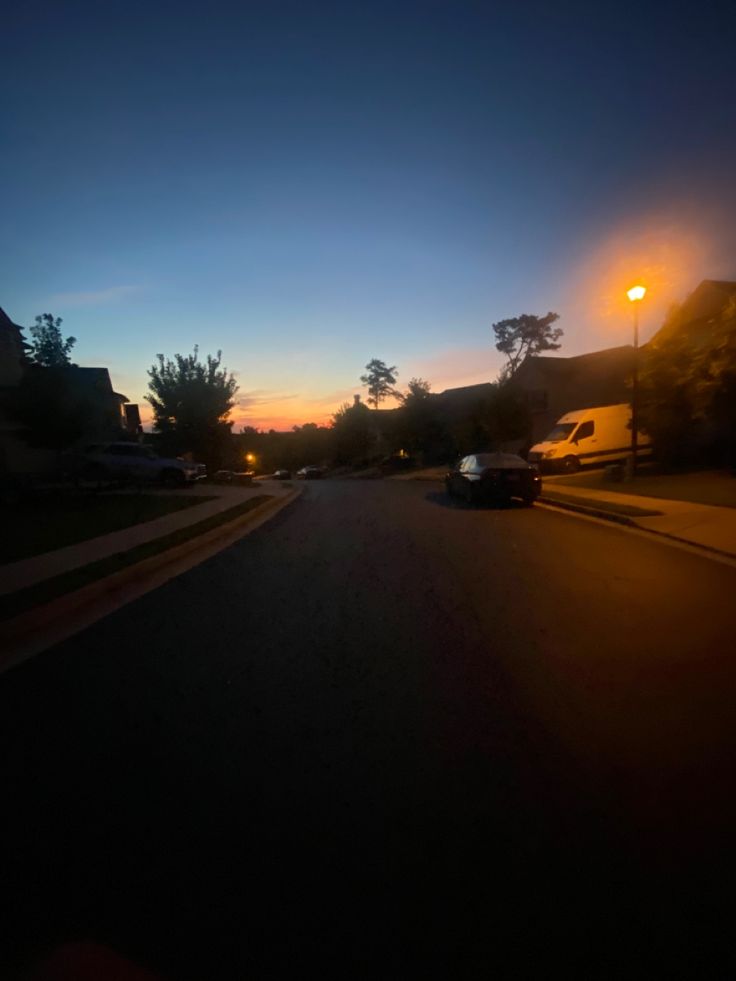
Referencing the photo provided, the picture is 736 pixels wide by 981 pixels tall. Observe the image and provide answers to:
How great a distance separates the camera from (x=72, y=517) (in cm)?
1503

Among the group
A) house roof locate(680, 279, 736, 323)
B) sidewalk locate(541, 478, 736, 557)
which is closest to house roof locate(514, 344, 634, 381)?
house roof locate(680, 279, 736, 323)

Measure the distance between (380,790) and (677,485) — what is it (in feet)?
58.3

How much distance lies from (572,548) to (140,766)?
8320 millimetres

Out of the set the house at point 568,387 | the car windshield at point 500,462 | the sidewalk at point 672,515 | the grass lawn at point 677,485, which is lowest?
the grass lawn at point 677,485

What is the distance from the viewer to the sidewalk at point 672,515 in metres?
10.5

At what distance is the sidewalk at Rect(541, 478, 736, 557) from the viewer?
10523 millimetres

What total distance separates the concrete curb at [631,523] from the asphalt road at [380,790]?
10.6ft

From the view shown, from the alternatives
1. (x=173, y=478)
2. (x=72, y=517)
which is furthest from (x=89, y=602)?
(x=173, y=478)

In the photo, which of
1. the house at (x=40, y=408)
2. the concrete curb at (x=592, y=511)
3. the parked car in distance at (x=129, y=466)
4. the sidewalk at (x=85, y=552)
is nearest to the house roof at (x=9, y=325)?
the house at (x=40, y=408)

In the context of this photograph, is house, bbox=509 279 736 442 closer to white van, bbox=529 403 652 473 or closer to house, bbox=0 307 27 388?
white van, bbox=529 403 652 473

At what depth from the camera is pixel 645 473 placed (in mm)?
23500

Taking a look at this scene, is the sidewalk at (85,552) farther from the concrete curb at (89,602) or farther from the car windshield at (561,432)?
the car windshield at (561,432)

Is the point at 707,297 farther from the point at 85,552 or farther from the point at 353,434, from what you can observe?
the point at 353,434

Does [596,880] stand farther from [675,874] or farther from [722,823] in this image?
[722,823]
